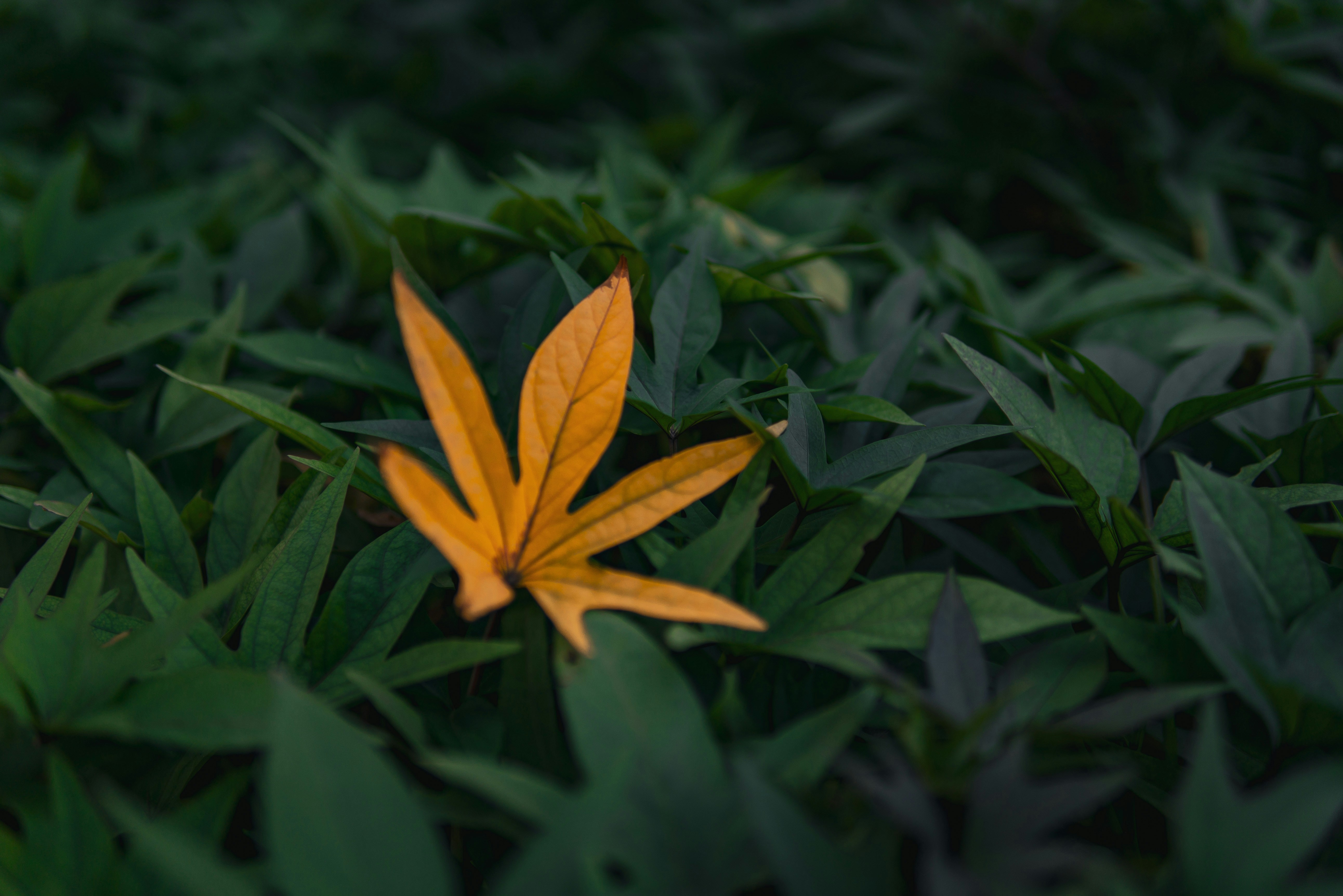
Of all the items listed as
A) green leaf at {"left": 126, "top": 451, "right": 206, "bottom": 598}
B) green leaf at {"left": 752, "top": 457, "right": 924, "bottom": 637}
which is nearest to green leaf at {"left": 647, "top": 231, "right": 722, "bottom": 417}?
green leaf at {"left": 752, "top": 457, "right": 924, "bottom": 637}

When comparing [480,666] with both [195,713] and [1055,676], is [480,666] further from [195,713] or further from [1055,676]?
[1055,676]

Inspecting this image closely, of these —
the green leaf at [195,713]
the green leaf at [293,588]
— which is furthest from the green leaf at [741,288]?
the green leaf at [195,713]

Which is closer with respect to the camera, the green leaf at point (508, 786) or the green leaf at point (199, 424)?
the green leaf at point (508, 786)

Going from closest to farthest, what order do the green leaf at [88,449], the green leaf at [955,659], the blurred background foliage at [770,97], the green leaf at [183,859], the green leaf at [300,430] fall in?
the green leaf at [183,859] < the green leaf at [955,659] < the green leaf at [300,430] < the green leaf at [88,449] < the blurred background foliage at [770,97]

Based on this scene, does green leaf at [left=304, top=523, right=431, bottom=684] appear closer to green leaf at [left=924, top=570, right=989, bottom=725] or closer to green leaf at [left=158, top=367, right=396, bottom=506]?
green leaf at [left=158, top=367, right=396, bottom=506]

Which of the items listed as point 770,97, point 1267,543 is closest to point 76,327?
point 1267,543

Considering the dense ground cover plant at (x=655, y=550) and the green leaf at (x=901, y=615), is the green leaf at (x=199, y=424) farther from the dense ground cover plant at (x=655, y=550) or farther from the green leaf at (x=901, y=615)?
the green leaf at (x=901, y=615)
